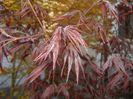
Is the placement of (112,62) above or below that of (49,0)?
below

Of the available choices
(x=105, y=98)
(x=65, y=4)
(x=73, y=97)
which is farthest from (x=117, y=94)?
(x=65, y=4)

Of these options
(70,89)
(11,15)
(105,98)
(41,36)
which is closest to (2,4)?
(11,15)

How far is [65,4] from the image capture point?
10.6ft

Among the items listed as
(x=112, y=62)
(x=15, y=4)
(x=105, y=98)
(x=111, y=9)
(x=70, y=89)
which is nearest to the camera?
(x=111, y=9)

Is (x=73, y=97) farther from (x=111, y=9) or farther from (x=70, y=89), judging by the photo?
(x=111, y=9)

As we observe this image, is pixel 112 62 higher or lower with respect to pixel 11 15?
lower

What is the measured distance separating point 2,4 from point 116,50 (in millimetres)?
1214

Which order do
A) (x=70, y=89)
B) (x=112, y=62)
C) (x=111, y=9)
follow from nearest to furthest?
(x=111, y=9)
(x=112, y=62)
(x=70, y=89)

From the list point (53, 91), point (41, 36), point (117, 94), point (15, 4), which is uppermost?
point (15, 4)

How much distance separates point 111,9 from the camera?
7.64 ft

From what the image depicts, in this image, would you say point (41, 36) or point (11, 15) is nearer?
point (41, 36)

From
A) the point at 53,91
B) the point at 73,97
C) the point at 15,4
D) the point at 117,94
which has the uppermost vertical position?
the point at 15,4

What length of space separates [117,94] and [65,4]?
107 cm

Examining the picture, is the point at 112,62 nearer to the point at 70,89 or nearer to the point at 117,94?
the point at 70,89
